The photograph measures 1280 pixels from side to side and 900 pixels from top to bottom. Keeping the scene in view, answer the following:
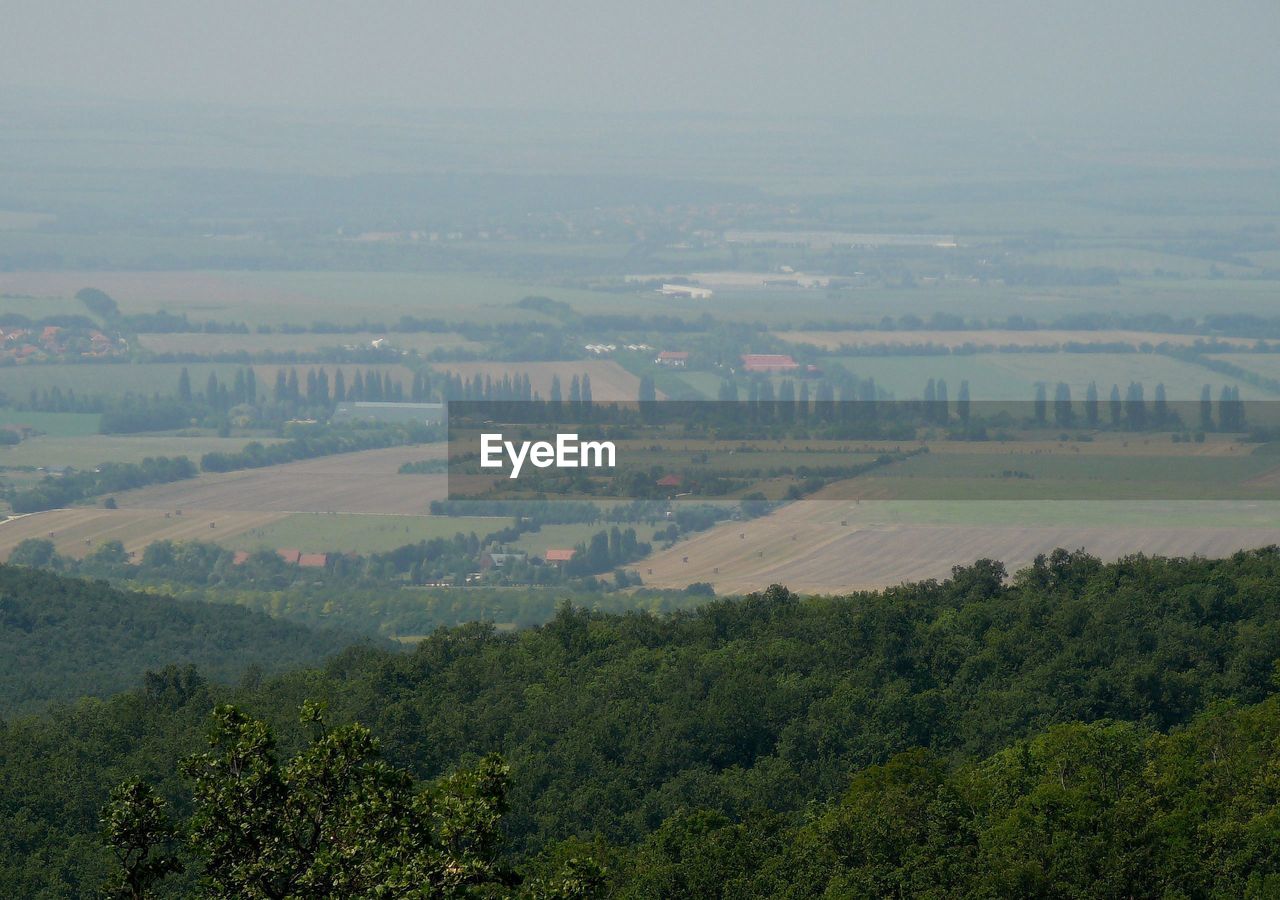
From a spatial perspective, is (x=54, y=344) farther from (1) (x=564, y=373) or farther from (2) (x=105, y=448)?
(2) (x=105, y=448)

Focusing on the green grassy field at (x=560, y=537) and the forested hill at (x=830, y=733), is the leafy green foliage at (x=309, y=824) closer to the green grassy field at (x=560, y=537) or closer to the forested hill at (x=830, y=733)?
the forested hill at (x=830, y=733)

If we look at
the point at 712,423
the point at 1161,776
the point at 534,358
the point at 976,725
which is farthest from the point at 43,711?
the point at 534,358

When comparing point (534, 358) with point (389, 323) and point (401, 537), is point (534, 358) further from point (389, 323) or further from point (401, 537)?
point (401, 537)

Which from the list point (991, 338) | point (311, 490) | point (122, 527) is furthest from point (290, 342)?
point (122, 527)

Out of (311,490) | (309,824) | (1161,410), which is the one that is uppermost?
(309,824)

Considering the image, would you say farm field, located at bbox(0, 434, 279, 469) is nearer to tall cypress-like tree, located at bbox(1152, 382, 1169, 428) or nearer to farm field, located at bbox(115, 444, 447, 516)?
farm field, located at bbox(115, 444, 447, 516)

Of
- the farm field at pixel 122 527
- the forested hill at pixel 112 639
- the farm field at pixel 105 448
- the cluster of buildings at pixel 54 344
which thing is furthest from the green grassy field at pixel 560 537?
the cluster of buildings at pixel 54 344
